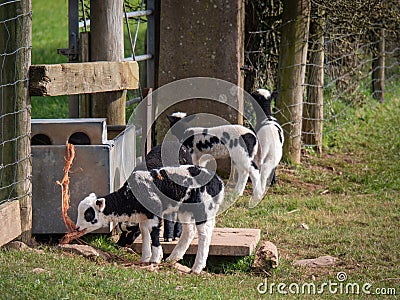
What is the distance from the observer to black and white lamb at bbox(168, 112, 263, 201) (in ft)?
26.3

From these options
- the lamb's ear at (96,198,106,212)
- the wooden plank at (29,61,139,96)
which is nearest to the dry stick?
the lamb's ear at (96,198,106,212)

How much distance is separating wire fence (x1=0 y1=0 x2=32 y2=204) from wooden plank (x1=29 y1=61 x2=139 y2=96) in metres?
0.10

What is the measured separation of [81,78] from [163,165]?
3.30 feet

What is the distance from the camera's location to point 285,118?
33.0 ft

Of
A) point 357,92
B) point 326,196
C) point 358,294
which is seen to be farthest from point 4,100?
point 357,92

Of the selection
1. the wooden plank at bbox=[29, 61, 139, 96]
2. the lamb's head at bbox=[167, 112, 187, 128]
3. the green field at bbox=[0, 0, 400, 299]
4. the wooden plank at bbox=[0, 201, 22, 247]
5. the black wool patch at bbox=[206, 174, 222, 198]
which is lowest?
the green field at bbox=[0, 0, 400, 299]

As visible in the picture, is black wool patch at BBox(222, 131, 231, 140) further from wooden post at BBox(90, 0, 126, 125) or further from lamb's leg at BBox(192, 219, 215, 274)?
lamb's leg at BBox(192, 219, 215, 274)

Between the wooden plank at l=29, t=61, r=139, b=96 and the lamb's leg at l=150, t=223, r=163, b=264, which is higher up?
the wooden plank at l=29, t=61, r=139, b=96

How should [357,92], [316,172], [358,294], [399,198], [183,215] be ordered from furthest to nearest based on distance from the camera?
[357,92] → [316,172] → [399,198] → [183,215] → [358,294]

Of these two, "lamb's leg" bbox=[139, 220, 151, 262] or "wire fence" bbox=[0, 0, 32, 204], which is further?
"lamb's leg" bbox=[139, 220, 151, 262]

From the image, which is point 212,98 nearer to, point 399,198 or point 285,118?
point 285,118

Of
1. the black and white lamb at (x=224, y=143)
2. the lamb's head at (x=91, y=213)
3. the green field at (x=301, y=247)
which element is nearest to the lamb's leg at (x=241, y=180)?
the black and white lamb at (x=224, y=143)

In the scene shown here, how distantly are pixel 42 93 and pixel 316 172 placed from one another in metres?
4.73

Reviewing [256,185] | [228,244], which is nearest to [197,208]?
[228,244]
